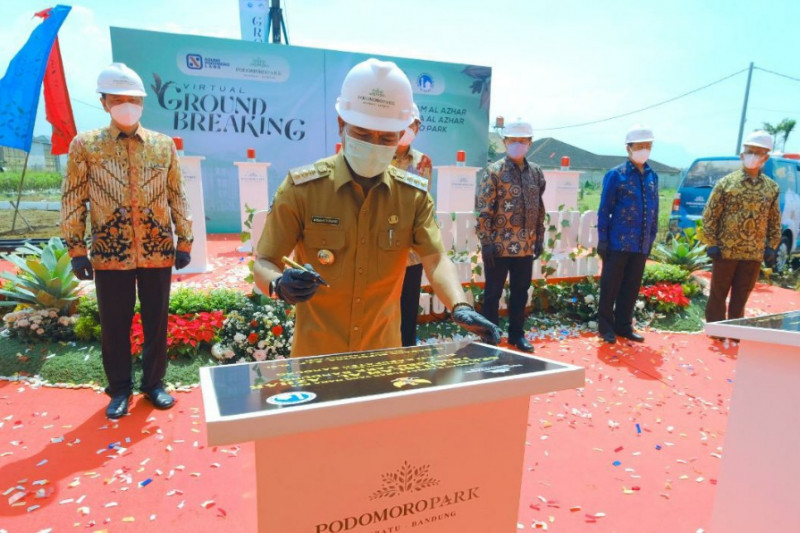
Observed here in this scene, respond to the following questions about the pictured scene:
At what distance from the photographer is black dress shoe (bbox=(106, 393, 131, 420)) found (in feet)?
9.97

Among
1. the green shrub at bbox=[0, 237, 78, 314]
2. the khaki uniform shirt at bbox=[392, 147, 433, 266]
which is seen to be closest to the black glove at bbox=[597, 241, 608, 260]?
the khaki uniform shirt at bbox=[392, 147, 433, 266]

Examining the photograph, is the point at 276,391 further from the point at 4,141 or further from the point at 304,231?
the point at 4,141

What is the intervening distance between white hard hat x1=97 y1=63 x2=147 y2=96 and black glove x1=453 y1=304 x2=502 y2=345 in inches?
91.2

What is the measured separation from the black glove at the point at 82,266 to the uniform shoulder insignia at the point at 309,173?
189 centimetres

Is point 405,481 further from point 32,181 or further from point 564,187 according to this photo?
point 32,181

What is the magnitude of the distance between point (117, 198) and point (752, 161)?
17.3 feet

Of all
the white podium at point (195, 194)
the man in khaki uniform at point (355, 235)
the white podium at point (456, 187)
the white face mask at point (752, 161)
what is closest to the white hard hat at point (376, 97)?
the man in khaki uniform at point (355, 235)

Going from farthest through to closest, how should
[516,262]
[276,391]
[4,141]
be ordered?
1. [4,141]
2. [516,262]
3. [276,391]

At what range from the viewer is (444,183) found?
7621mm

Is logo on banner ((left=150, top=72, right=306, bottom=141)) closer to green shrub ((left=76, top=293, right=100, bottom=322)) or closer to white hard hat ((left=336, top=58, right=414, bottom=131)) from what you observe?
green shrub ((left=76, top=293, right=100, bottom=322))

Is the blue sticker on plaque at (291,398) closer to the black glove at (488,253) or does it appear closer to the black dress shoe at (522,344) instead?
the black glove at (488,253)

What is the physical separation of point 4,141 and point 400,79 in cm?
525

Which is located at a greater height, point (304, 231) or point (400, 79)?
point (400, 79)

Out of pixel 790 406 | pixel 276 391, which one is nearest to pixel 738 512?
pixel 790 406
